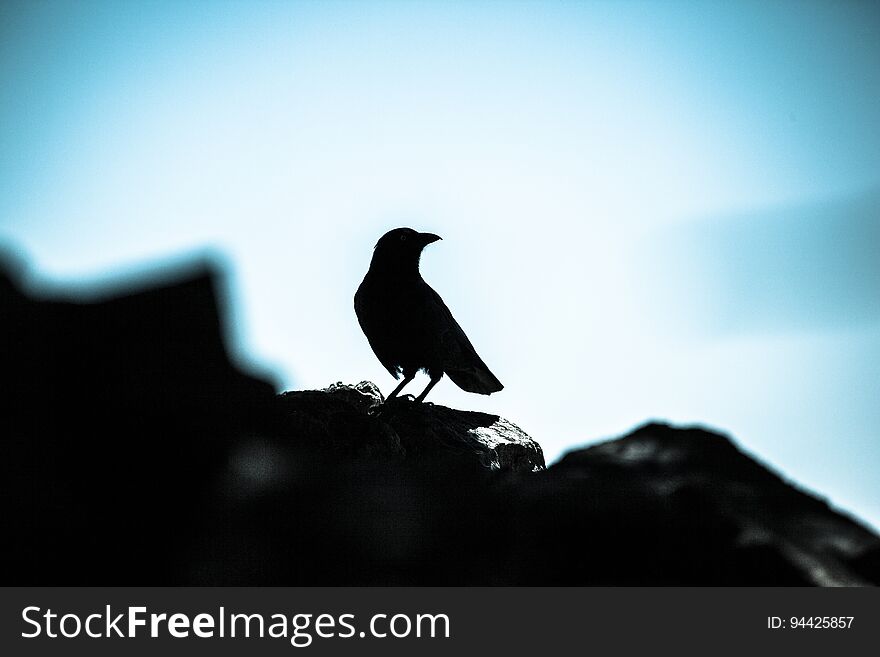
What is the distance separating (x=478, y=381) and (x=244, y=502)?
6535 mm

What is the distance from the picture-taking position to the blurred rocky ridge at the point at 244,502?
6.13 ft

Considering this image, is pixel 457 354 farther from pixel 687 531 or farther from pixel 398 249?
pixel 687 531

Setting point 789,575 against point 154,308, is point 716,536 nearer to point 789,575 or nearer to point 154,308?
point 789,575

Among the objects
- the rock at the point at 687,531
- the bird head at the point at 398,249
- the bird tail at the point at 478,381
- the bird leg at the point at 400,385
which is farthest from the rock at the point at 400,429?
the rock at the point at 687,531

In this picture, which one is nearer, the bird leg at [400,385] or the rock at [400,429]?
the rock at [400,429]

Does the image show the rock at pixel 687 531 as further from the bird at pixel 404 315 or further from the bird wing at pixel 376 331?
the bird wing at pixel 376 331

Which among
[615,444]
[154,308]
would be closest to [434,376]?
[615,444]

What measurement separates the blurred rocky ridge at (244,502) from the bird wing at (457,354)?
5.56m

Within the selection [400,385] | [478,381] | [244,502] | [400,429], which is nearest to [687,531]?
[244,502]

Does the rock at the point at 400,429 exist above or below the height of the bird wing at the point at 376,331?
below

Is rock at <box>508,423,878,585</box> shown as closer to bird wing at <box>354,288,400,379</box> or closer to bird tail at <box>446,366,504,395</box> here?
bird wing at <box>354,288,400,379</box>

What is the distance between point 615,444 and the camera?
8.52ft

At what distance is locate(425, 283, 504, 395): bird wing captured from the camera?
7.83 meters

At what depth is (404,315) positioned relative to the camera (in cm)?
762
